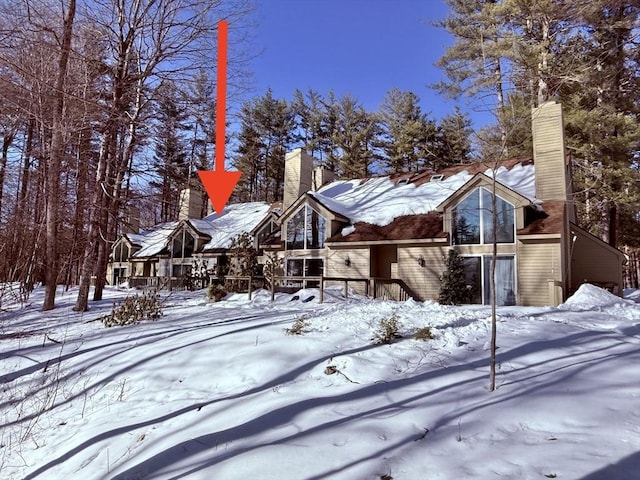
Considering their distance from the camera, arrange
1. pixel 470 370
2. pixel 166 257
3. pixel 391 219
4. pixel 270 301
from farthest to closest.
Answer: pixel 166 257 < pixel 391 219 < pixel 270 301 < pixel 470 370

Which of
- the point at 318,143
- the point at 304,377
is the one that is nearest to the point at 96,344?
the point at 304,377

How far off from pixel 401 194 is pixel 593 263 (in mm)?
7494

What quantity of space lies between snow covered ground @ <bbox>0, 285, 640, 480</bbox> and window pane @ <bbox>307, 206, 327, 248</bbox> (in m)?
9.15

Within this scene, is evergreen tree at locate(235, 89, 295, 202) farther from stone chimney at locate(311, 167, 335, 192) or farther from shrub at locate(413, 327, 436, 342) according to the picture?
shrub at locate(413, 327, 436, 342)

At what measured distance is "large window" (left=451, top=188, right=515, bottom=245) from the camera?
40.4 ft

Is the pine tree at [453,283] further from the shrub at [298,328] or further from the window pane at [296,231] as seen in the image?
the shrub at [298,328]

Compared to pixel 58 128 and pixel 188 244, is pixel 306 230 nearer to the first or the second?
pixel 188 244

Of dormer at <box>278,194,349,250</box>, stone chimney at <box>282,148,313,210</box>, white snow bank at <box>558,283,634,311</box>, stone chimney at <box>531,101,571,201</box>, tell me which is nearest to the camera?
white snow bank at <box>558,283,634,311</box>

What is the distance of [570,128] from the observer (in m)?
17.5

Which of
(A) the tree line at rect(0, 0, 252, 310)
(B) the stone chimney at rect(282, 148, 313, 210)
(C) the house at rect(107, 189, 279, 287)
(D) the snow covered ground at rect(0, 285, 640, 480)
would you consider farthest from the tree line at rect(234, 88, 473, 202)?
(D) the snow covered ground at rect(0, 285, 640, 480)

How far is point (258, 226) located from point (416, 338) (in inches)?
582

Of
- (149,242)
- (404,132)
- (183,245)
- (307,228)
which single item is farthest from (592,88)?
(149,242)

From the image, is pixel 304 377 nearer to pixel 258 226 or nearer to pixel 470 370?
pixel 470 370

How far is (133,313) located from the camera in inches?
353
